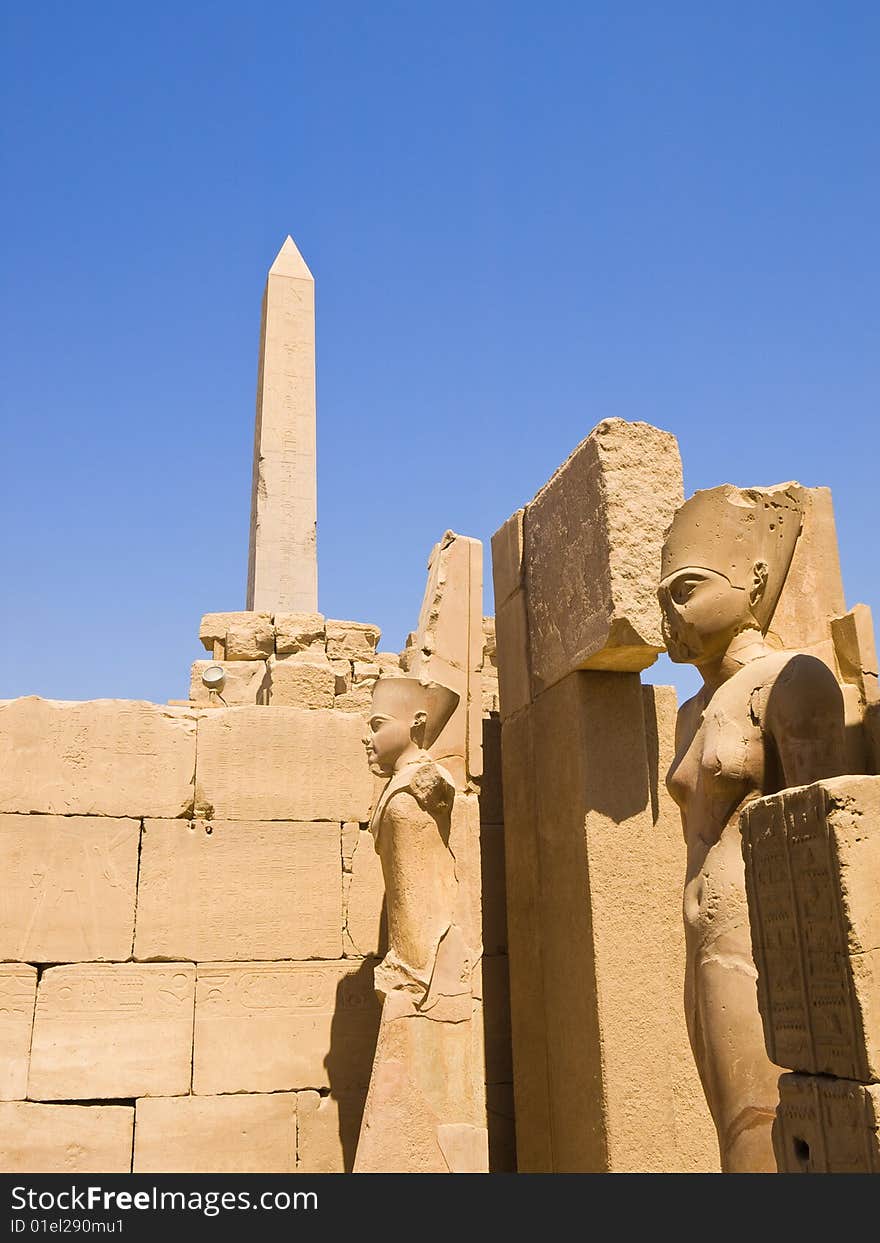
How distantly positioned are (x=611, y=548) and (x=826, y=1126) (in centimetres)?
286

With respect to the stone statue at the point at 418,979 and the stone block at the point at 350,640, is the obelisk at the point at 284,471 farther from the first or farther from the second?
the stone statue at the point at 418,979

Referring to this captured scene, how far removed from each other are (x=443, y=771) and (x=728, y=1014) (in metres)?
2.23

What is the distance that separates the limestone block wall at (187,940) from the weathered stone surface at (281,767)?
1cm

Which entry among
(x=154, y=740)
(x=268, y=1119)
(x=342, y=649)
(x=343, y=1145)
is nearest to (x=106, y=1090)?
(x=268, y=1119)

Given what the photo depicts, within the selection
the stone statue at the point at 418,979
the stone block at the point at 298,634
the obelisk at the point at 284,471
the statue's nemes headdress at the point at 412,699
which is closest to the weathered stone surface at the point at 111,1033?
the stone statue at the point at 418,979

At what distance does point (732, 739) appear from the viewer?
3178 millimetres

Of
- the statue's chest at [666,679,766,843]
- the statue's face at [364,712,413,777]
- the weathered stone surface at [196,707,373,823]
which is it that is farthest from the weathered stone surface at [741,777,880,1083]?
the weathered stone surface at [196,707,373,823]

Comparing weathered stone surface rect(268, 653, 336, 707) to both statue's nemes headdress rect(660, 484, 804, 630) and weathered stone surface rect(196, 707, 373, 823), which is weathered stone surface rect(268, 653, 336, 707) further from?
statue's nemes headdress rect(660, 484, 804, 630)

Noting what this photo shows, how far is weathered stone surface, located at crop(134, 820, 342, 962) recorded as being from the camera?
5648 mm

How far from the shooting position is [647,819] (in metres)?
5.02

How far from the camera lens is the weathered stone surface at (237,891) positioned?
18.5 ft

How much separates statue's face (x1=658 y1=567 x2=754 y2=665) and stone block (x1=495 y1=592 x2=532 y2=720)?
228 centimetres

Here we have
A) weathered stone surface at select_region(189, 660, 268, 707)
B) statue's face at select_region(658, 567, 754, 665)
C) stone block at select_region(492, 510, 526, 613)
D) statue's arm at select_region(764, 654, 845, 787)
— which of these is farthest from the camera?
weathered stone surface at select_region(189, 660, 268, 707)
